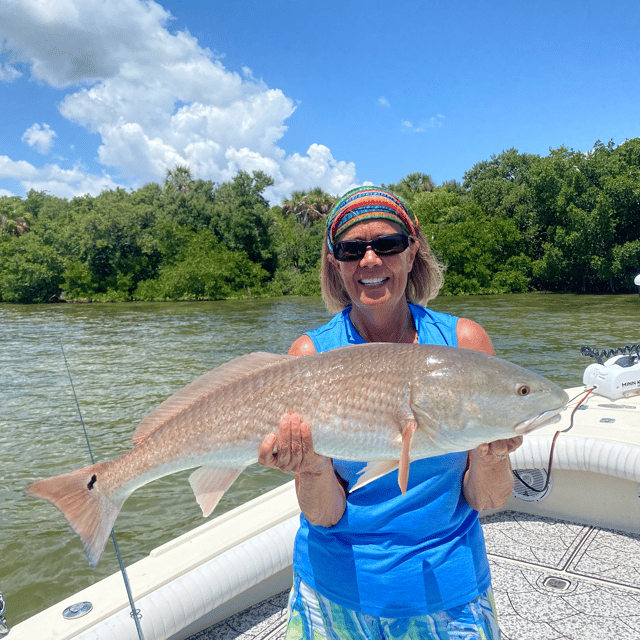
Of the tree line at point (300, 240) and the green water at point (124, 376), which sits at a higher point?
the tree line at point (300, 240)

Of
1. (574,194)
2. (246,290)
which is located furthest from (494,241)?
(246,290)

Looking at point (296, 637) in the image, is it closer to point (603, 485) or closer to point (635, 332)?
point (603, 485)

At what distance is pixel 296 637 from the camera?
5.77ft

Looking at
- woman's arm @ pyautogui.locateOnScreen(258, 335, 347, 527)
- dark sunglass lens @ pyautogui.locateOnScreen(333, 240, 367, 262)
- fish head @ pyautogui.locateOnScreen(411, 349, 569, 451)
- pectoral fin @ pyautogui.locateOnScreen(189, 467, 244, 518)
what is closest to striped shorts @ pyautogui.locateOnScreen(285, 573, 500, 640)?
woman's arm @ pyautogui.locateOnScreen(258, 335, 347, 527)

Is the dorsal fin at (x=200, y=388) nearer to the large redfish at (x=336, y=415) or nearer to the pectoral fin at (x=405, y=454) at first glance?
the large redfish at (x=336, y=415)

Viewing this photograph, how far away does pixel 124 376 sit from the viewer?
15.8 metres

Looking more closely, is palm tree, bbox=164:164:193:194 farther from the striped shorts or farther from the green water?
the striped shorts

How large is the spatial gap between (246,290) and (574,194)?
2543 cm

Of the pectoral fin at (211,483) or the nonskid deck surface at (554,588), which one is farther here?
the nonskid deck surface at (554,588)

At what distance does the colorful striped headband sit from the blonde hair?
0.21m

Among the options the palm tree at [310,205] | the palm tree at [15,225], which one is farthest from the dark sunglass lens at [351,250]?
the palm tree at [15,225]

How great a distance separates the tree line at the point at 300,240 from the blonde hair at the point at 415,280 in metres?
41.0

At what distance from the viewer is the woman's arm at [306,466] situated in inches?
64.6

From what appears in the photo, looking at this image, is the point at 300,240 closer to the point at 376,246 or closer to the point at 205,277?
the point at 205,277
